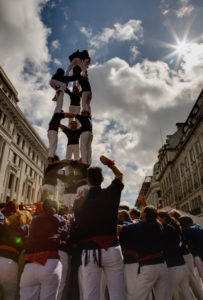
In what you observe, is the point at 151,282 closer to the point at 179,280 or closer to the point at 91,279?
the point at 179,280

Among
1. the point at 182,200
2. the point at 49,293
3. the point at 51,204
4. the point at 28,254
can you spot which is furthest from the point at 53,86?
the point at 182,200

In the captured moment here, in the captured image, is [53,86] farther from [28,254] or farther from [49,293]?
[49,293]

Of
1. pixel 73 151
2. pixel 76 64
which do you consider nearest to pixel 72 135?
pixel 73 151

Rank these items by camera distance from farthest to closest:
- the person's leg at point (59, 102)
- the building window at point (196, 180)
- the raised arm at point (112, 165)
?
the building window at point (196, 180), the person's leg at point (59, 102), the raised arm at point (112, 165)

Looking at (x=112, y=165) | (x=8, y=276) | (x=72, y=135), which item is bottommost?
(x=8, y=276)

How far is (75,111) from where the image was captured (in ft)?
22.6

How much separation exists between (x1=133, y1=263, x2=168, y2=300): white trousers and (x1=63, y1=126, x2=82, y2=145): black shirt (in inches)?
154

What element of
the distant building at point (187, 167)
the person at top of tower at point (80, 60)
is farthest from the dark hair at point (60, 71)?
the distant building at point (187, 167)

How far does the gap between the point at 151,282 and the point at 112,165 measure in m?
2.05

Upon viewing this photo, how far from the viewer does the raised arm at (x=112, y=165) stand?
9.27 feet

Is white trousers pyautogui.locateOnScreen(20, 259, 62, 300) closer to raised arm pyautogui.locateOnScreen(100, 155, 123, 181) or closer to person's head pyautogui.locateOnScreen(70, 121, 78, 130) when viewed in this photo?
raised arm pyautogui.locateOnScreen(100, 155, 123, 181)

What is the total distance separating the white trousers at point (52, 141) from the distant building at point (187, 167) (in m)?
29.2

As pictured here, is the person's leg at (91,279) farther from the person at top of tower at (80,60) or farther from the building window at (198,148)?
the building window at (198,148)

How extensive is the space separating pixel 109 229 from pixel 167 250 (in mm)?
2276
